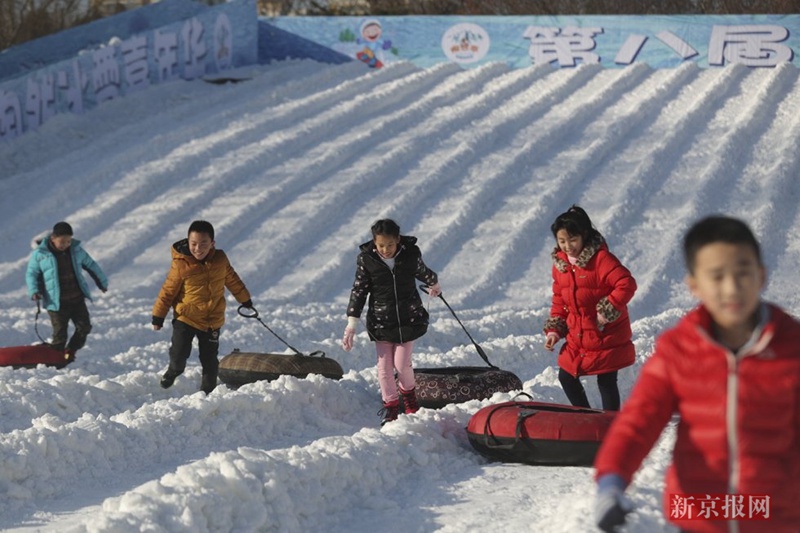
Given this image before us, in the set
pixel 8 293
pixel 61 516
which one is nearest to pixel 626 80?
pixel 8 293

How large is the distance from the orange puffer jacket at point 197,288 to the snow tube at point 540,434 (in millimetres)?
2300

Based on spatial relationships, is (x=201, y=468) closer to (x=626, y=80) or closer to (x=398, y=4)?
(x=626, y=80)

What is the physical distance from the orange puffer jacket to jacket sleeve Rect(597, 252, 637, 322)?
2530 mm

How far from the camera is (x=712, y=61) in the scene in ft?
68.2

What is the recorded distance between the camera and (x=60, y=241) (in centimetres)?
930

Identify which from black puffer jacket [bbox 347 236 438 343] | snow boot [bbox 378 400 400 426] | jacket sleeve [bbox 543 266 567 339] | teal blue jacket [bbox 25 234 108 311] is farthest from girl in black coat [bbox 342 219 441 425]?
teal blue jacket [bbox 25 234 108 311]

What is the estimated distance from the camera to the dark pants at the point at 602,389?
6.36 metres

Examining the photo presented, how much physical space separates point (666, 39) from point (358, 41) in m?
5.79

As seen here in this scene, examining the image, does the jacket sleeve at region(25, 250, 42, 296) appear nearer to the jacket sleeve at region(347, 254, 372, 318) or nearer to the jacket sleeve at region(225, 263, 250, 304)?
the jacket sleeve at region(225, 263, 250, 304)

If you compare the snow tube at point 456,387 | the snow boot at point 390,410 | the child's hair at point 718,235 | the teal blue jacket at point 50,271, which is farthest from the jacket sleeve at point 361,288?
the child's hair at point 718,235

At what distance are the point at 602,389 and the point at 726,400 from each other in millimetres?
3693

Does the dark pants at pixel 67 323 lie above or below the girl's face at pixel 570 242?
below

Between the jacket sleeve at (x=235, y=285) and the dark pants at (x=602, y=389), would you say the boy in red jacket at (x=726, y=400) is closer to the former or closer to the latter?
the dark pants at (x=602, y=389)

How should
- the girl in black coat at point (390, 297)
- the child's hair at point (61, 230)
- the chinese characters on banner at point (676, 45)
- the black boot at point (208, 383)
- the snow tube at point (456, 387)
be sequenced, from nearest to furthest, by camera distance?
the girl in black coat at point (390, 297) < the snow tube at point (456, 387) < the black boot at point (208, 383) < the child's hair at point (61, 230) < the chinese characters on banner at point (676, 45)
